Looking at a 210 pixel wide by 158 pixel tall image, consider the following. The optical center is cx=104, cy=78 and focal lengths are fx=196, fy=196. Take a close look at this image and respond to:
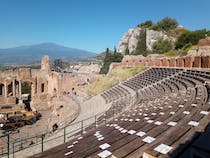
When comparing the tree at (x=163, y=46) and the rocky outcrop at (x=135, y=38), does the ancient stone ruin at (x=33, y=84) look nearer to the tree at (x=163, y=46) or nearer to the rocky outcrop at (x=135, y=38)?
the tree at (x=163, y=46)

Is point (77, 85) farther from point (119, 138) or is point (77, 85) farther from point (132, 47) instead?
point (132, 47)

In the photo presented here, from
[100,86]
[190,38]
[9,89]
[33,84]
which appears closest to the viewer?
[100,86]

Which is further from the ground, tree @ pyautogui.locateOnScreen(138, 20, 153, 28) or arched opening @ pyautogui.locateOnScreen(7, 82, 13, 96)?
tree @ pyautogui.locateOnScreen(138, 20, 153, 28)

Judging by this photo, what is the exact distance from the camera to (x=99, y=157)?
14.6ft

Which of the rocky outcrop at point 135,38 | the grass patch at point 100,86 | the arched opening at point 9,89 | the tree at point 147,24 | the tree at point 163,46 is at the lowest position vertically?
the arched opening at point 9,89

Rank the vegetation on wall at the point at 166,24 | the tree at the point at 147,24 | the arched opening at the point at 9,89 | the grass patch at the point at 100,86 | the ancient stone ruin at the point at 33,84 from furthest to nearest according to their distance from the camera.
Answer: the tree at the point at 147,24 < the vegetation on wall at the point at 166,24 < the arched opening at the point at 9,89 < the ancient stone ruin at the point at 33,84 < the grass patch at the point at 100,86

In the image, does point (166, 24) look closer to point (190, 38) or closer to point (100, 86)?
point (190, 38)

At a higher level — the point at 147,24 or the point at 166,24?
the point at 147,24

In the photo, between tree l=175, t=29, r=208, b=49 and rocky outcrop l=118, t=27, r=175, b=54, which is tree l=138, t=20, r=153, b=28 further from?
tree l=175, t=29, r=208, b=49

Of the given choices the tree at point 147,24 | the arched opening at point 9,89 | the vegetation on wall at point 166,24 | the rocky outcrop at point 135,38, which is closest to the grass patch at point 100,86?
the arched opening at point 9,89

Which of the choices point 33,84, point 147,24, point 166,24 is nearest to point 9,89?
point 33,84

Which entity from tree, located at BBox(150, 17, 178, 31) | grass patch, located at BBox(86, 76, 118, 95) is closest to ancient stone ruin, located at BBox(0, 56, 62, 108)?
grass patch, located at BBox(86, 76, 118, 95)

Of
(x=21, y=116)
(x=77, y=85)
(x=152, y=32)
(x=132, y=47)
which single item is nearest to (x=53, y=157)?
(x=21, y=116)

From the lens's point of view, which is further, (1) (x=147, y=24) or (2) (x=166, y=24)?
(1) (x=147, y=24)
